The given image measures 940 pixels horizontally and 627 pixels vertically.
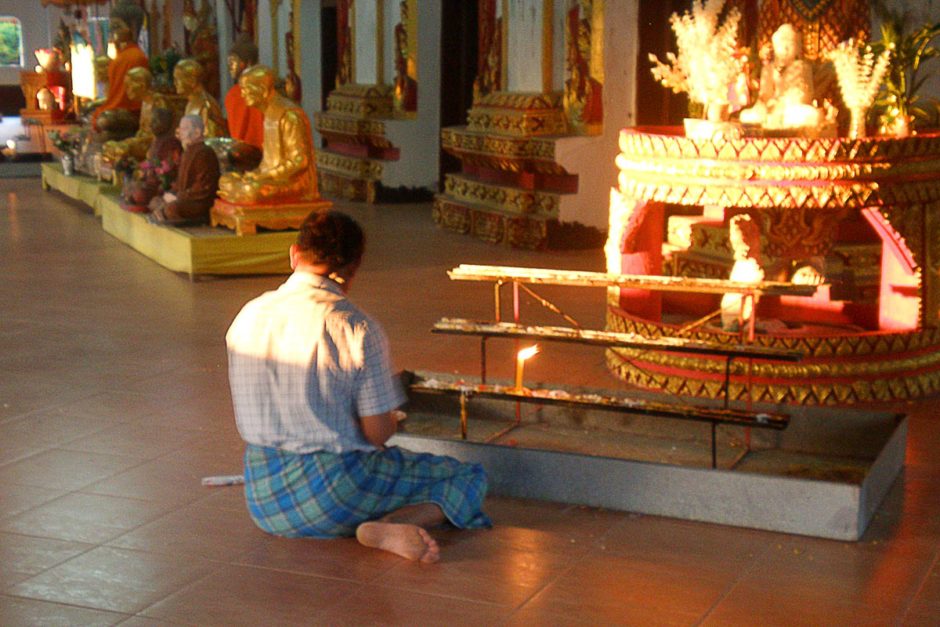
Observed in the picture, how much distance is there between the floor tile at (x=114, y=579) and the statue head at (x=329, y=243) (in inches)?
36.7

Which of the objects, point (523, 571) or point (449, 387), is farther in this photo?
point (449, 387)

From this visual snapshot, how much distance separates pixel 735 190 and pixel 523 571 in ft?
7.59

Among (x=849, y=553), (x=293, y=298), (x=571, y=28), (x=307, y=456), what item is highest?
(x=571, y=28)

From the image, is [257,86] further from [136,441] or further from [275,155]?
[136,441]

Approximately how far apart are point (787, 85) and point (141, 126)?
26.2 ft

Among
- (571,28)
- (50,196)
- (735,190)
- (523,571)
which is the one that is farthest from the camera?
(50,196)

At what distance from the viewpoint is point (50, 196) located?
14.1 meters

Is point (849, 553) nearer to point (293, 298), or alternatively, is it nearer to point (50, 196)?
point (293, 298)

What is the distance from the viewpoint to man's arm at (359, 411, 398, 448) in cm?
381

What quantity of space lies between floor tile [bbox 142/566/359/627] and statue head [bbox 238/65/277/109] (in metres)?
5.35

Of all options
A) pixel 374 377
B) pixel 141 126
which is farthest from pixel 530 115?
pixel 374 377

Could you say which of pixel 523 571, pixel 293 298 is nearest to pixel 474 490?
pixel 523 571

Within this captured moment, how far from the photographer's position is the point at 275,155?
29.2 feet

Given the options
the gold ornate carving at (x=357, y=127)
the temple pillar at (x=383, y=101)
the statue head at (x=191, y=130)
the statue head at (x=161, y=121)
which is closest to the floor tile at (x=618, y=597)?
the statue head at (x=191, y=130)
